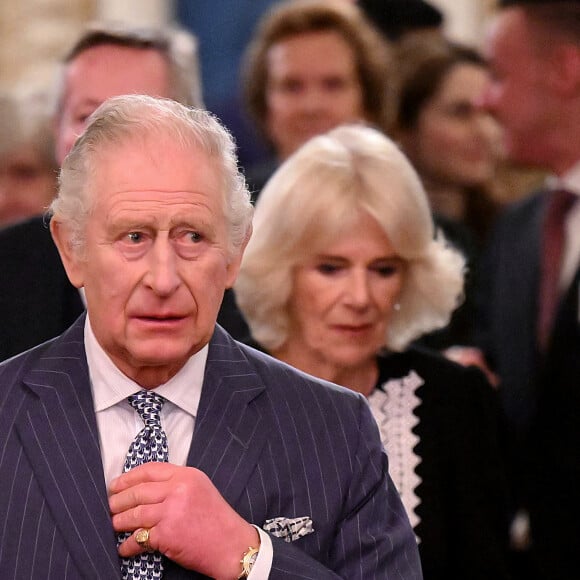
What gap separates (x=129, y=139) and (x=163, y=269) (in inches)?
8.2

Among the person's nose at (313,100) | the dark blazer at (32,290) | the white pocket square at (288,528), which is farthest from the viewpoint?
the person's nose at (313,100)

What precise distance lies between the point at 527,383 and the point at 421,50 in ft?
4.71

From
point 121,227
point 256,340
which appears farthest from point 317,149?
point 121,227

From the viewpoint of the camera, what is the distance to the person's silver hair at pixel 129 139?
6.88 feet

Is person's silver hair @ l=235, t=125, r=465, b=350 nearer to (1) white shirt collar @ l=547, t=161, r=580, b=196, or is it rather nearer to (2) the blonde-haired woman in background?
(2) the blonde-haired woman in background

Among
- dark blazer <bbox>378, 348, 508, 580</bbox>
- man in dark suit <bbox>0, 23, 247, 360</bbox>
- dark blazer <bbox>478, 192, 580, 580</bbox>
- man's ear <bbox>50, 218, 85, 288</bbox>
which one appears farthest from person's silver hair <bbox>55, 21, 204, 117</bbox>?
dark blazer <bbox>478, 192, 580, 580</bbox>

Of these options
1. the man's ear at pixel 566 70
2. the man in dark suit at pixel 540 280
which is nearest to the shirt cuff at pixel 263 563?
the man in dark suit at pixel 540 280

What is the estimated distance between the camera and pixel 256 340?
3092 millimetres

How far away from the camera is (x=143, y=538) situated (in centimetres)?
202

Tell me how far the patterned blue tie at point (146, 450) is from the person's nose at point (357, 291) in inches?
36.4

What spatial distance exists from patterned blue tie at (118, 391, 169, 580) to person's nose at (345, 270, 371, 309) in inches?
36.4

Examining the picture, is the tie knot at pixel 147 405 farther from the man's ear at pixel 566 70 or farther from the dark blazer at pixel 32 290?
the man's ear at pixel 566 70

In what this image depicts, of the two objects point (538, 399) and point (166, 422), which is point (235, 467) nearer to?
point (166, 422)

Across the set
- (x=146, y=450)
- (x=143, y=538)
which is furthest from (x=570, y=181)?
(x=143, y=538)
